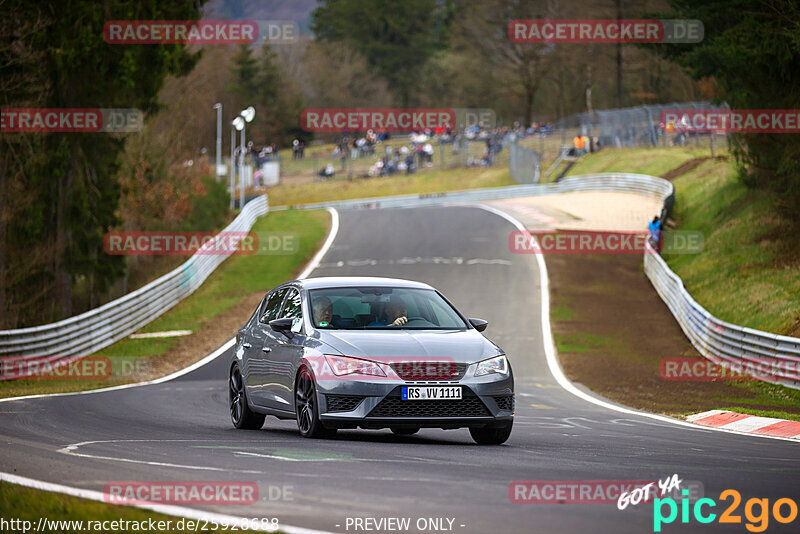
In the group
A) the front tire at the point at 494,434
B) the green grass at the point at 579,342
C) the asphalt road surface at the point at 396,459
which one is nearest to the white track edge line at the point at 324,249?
the green grass at the point at 579,342

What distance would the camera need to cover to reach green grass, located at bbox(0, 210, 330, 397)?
2391 cm

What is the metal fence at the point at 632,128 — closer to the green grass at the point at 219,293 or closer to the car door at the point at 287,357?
the green grass at the point at 219,293

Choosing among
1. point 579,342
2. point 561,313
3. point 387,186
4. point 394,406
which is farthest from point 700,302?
point 387,186

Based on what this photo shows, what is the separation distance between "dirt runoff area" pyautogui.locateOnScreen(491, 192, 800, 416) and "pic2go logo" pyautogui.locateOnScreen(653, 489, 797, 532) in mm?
9512

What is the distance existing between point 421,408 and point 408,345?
0.63 m

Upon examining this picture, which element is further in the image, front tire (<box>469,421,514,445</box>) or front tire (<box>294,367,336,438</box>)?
front tire (<box>469,421,514,445</box>)

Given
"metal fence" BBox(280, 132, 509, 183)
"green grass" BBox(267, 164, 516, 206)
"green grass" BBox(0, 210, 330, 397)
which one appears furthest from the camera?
"metal fence" BBox(280, 132, 509, 183)

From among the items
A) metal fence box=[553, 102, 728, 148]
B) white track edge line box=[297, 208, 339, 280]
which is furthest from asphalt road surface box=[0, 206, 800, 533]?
metal fence box=[553, 102, 728, 148]

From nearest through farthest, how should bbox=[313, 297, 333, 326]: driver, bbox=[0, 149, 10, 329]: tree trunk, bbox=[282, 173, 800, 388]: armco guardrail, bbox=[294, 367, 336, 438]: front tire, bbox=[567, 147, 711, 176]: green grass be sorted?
1. bbox=[294, 367, 336, 438]: front tire
2. bbox=[313, 297, 333, 326]: driver
3. bbox=[282, 173, 800, 388]: armco guardrail
4. bbox=[0, 149, 10, 329]: tree trunk
5. bbox=[567, 147, 711, 176]: green grass

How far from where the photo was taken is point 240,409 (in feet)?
44.2

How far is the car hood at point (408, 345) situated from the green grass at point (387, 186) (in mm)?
70581

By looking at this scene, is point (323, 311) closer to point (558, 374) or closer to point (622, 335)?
point (558, 374)

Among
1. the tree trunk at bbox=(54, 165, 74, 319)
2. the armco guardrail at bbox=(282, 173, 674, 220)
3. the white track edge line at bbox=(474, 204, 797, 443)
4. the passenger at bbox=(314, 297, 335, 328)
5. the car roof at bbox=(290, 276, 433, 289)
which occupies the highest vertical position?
the armco guardrail at bbox=(282, 173, 674, 220)

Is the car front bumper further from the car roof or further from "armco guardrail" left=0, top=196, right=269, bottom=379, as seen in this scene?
"armco guardrail" left=0, top=196, right=269, bottom=379
